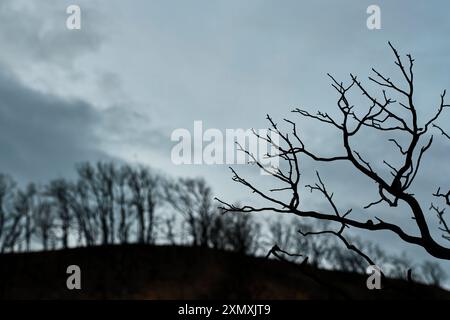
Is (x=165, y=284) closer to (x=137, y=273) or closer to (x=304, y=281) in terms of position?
(x=137, y=273)

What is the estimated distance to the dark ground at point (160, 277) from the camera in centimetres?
5453

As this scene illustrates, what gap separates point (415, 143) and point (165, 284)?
56391 mm

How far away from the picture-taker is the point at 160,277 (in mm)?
60094

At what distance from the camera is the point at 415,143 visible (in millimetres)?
3617

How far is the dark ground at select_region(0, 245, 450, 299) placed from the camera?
54531 mm

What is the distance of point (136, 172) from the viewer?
7638 cm

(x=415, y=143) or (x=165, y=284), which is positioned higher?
(x=415, y=143)

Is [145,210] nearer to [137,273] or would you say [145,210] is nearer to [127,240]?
[127,240]
